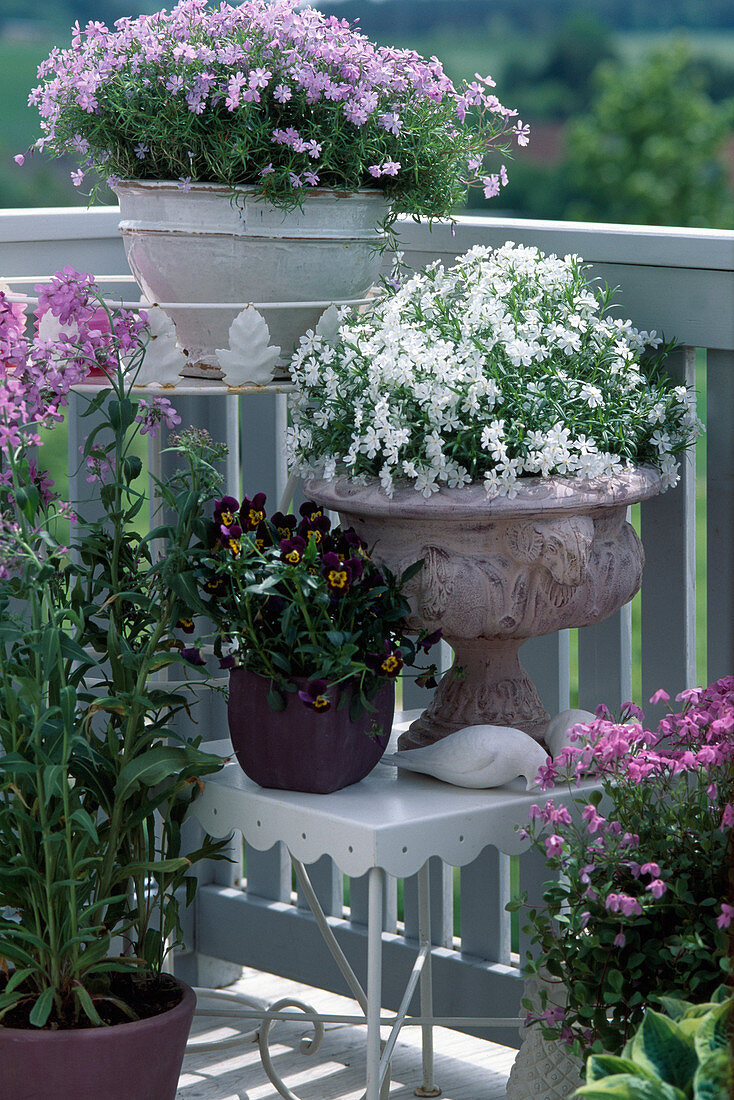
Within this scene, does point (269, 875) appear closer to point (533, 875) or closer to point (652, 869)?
point (533, 875)

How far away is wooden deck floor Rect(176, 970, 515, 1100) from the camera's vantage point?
75.0 inches

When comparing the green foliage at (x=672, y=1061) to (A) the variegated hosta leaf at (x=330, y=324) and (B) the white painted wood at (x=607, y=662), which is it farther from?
(A) the variegated hosta leaf at (x=330, y=324)

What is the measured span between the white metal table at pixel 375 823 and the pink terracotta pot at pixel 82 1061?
0.24 metres

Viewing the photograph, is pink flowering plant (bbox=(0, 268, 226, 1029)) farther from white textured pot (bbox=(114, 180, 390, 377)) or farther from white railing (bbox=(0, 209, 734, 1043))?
white railing (bbox=(0, 209, 734, 1043))

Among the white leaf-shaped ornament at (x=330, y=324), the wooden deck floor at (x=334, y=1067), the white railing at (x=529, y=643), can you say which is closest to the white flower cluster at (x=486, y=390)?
the white leaf-shaped ornament at (x=330, y=324)

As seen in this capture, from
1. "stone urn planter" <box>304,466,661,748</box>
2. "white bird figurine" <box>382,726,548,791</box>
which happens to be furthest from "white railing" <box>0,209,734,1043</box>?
"white bird figurine" <box>382,726,548,791</box>

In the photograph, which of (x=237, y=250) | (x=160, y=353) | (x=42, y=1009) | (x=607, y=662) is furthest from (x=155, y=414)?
(x=607, y=662)

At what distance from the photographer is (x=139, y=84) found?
1.49 metres

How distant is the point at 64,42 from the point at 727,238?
913 millimetres

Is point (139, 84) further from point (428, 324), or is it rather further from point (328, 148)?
point (428, 324)

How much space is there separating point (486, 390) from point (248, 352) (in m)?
0.33

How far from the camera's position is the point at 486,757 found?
138cm

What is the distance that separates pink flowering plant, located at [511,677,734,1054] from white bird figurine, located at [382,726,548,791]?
0.05 m

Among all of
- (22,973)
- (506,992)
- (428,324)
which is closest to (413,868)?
(22,973)
